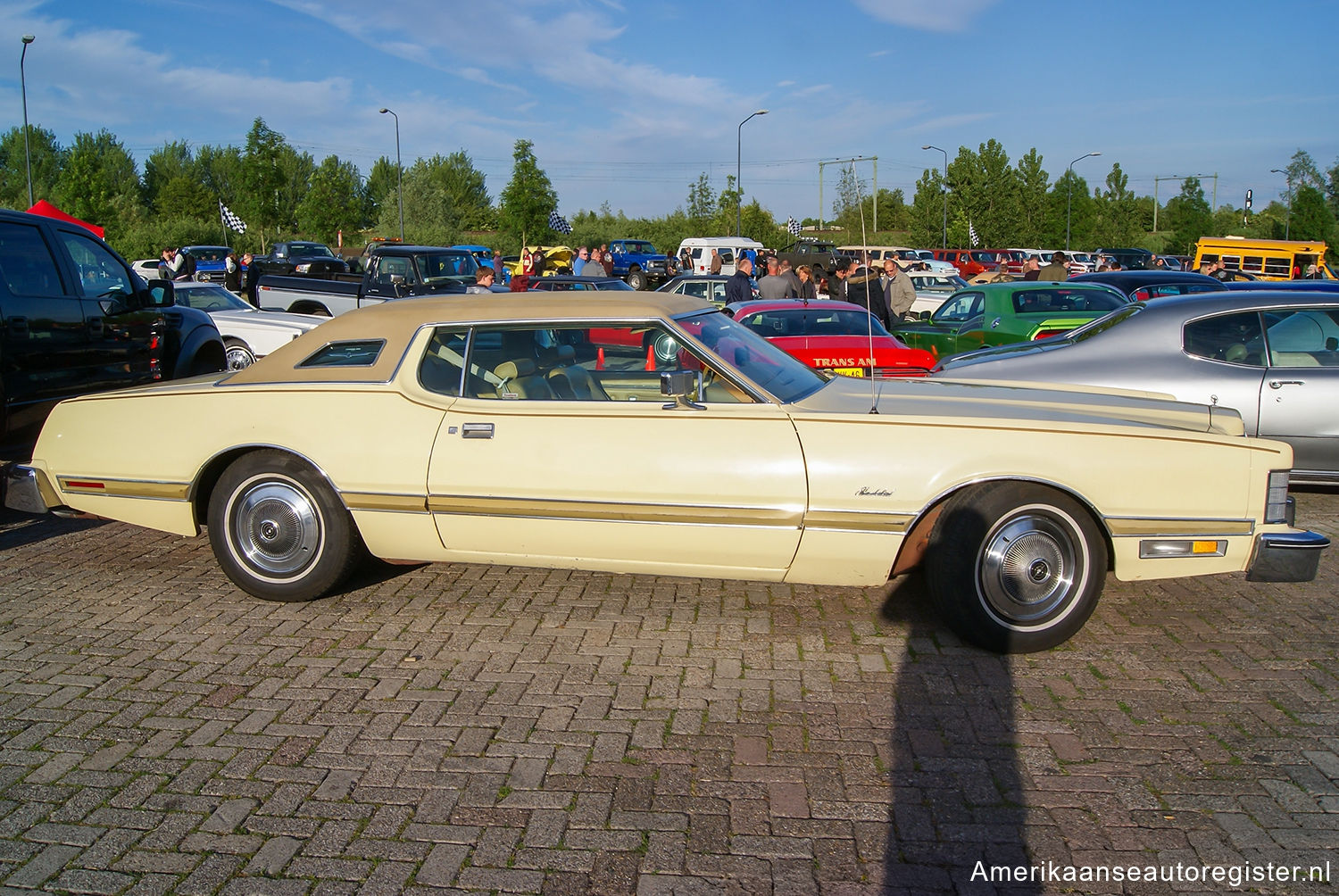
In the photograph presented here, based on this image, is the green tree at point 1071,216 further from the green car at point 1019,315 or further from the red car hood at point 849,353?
the red car hood at point 849,353

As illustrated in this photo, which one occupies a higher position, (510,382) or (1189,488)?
(510,382)

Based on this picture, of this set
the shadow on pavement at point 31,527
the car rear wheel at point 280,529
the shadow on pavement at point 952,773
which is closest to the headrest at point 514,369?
the car rear wheel at point 280,529

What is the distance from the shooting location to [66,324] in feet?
21.4

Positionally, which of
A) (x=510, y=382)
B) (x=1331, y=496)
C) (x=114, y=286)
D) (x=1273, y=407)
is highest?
(x=114, y=286)

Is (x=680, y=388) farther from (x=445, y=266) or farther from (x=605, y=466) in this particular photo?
(x=445, y=266)

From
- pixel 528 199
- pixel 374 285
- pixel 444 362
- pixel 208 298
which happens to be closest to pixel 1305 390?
pixel 444 362

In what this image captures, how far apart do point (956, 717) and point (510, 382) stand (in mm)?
2451

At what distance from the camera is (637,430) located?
14.5ft

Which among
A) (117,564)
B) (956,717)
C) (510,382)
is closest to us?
(956,717)

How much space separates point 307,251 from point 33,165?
37.5 metres

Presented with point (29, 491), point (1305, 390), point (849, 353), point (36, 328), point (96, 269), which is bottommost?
point (29, 491)

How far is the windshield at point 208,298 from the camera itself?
13250 mm

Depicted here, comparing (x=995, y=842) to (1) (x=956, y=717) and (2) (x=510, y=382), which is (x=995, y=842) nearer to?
(1) (x=956, y=717)

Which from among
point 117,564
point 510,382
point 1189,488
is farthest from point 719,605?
point 117,564
